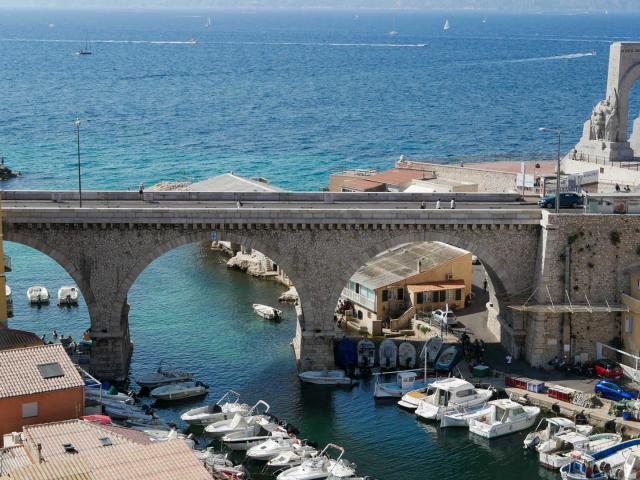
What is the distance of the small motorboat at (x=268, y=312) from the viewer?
86000mm

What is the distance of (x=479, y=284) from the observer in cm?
9038

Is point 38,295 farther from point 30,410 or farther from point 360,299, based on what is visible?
point 30,410

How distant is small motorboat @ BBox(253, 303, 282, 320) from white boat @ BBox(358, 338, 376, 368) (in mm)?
11102

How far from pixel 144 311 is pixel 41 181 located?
64156mm

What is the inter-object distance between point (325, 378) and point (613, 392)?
1797cm

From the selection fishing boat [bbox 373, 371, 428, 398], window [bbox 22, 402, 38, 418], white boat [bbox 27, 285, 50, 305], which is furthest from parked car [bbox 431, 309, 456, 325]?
window [bbox 22, 402, 38, 418]

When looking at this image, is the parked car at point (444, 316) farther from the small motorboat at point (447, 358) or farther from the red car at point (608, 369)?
the red car at point (608, 369)

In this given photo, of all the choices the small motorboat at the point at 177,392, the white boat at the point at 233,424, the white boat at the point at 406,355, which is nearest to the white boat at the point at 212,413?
the white boat at the point at 233,424

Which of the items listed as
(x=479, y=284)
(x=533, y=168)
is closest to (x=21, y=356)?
(x=479, y=284)

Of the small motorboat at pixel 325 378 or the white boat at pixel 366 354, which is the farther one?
the white boat at pixel 366 354

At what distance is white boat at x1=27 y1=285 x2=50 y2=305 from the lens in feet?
297

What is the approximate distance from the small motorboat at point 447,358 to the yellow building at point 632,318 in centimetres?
1110

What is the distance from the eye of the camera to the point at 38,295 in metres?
90.6

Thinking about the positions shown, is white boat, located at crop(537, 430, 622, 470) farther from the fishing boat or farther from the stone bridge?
the stone bridge
